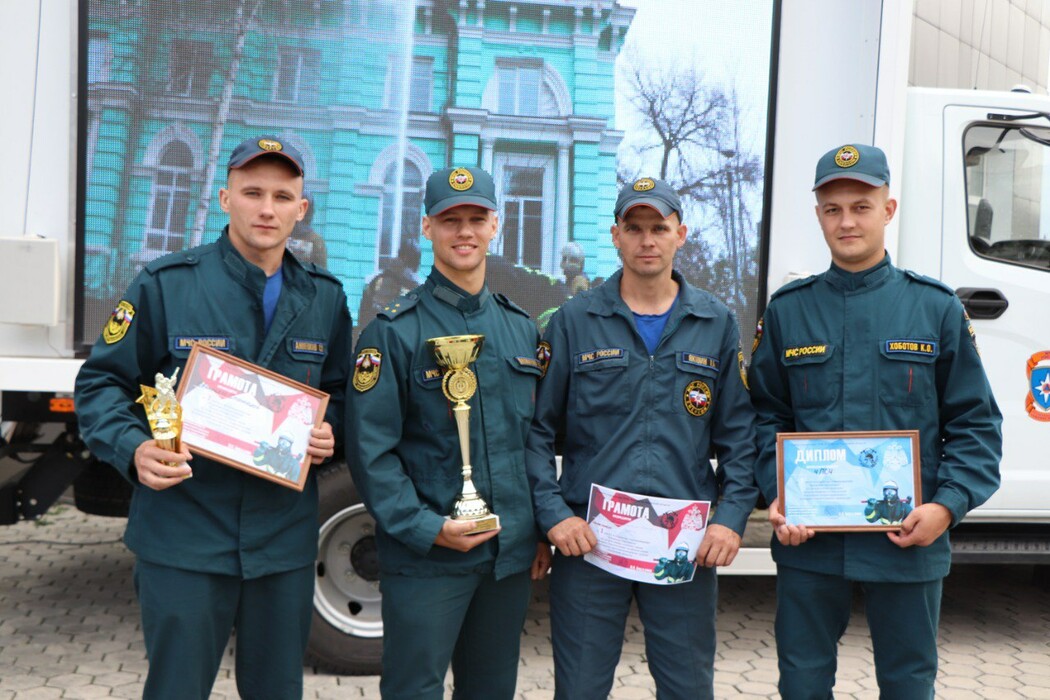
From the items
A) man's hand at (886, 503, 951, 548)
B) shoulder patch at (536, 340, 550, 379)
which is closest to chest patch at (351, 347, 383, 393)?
shoulder patch at (536, 340, 550, 379)

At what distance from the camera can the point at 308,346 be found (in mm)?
2334

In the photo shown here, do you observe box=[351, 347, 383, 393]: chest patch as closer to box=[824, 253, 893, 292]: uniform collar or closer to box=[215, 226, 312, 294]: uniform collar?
box=[215, 226, 312, 294]: uniform collar

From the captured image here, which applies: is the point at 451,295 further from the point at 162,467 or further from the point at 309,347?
the point at 162,467

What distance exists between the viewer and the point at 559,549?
2.38m

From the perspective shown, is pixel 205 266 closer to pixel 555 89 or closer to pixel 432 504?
pixel 432 504

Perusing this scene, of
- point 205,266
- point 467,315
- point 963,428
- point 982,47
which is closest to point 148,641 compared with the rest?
point 205,266

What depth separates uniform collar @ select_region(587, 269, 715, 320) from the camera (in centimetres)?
244

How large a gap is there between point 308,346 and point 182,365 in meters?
0.30

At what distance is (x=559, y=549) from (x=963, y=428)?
106cm

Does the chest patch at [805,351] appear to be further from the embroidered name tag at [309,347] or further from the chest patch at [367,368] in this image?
the embroidered name tag at [309,347]

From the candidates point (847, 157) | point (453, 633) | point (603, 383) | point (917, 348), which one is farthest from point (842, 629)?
point (847, 157)

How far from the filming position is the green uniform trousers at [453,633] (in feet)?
7.36

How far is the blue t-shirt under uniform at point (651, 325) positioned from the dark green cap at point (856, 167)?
0.51 m

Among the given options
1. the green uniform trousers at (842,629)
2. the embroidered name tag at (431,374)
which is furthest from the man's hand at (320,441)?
the green uniform trousers at (842,629)
